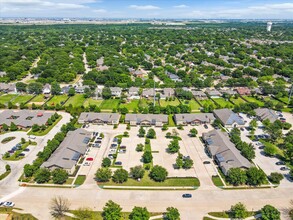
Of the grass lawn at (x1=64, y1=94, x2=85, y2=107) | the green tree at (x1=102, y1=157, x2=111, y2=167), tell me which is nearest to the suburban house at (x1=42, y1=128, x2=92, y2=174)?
the green tree at (x1=102, y1=157, x2=111, y2=167)

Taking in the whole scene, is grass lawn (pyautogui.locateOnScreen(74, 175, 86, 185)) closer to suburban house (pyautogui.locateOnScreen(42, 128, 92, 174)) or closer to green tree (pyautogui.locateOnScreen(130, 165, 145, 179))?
suburban house (pyautogui.locateOnScreen(42, 128, 92, 174))

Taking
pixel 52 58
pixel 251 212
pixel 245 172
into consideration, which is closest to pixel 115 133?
pixel 245 172

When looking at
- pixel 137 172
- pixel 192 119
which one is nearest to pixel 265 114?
pixel 192 119

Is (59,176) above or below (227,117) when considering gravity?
above

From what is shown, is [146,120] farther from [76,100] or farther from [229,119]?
[76,100]

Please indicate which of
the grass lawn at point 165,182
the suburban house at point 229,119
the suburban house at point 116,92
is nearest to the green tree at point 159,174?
the grass lawn at point 165,182

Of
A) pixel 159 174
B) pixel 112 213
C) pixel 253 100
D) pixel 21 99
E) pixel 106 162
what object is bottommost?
pixel 253 100
